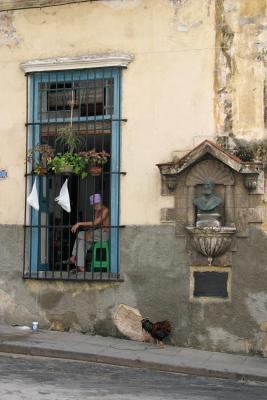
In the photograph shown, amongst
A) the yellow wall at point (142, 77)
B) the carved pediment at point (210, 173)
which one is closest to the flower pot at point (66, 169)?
the yellow wall at point (142, 77)

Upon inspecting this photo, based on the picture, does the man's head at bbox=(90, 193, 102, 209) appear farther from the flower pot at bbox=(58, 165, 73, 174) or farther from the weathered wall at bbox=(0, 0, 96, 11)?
the weathered wall at bbox=(0, 0, 96, 11)

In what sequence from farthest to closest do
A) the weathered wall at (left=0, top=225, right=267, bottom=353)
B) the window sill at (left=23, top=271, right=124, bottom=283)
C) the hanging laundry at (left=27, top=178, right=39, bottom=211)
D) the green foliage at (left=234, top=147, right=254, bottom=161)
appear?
the hanging laundry at (left=27, top=178, right=39, bottom=211) < the window sill at (left=23, top=271, right=124, bottom=283) < the green foliage at (left=234, top=147, right=254, bottom=161) < the weathered wall at (left=0, top=225, right=267, bottom=353)

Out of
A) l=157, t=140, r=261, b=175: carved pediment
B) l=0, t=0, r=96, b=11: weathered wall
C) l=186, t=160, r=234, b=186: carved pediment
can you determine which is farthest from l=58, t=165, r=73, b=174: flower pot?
l=0, t=0, r=96, b=11: weathered wall

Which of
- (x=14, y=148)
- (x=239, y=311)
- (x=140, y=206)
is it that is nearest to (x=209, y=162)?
(x=140, y=206)

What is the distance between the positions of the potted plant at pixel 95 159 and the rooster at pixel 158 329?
246cm

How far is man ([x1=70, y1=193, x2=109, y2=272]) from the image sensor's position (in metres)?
10.5

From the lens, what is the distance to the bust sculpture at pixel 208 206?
9648 millimetres

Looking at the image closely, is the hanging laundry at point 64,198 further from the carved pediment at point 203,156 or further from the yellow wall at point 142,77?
the carved pediment at point 203,156

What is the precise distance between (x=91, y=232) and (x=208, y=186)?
210cm

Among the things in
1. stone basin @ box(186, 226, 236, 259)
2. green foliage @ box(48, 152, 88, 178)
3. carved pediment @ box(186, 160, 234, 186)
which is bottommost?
stone basin @ box(186, 226, 236, 259)

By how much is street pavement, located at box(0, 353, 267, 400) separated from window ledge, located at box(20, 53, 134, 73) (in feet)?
15.1

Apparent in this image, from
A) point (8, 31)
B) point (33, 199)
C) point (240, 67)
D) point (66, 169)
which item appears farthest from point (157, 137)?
point (8, 31)

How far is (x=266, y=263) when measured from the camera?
9.55 m

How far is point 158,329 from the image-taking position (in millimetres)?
9750
